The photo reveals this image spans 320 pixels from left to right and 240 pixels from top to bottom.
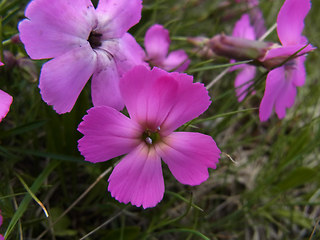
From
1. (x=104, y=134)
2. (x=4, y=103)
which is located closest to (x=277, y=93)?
(x=104, y=134)

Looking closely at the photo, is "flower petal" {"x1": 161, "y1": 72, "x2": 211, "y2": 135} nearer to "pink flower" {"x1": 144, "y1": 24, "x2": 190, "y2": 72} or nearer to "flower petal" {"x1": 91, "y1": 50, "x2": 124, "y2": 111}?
"flower petal" {"x1": 91, "y1": 50, "x2": 124, "y2": 111}

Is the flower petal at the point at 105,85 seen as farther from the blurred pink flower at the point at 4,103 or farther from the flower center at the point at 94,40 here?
the blurred pink flower at the point at 4,103

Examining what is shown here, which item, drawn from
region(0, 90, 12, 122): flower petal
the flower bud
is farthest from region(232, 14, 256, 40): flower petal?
region(0, 90, 12, 122): flower petal

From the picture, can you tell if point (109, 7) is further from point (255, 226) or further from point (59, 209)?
point (255, 226)

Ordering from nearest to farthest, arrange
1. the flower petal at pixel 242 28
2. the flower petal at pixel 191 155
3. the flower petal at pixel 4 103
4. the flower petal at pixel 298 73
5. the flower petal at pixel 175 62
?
1. the flower petal at pixel 4 103
2. the flower petal at pixel 191 155
3. the flower petal at pixel 298 73
4. the flower petal at pixel 175 62
5. the flower petal at pixel 242 28

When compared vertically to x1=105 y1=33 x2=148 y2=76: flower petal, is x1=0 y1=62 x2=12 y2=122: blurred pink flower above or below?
above

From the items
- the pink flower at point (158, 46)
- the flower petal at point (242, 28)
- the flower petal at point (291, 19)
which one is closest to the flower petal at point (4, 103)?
the pink flower at point (158, 46)
